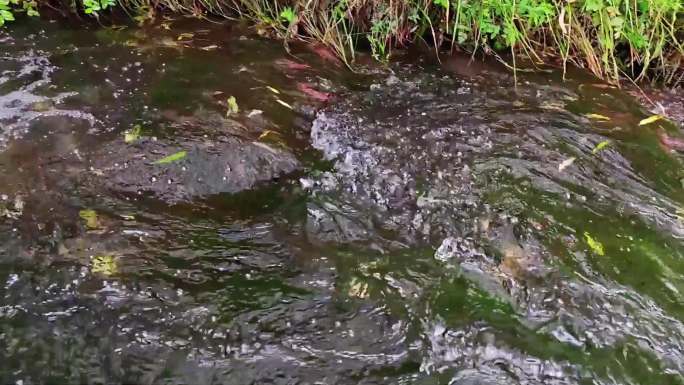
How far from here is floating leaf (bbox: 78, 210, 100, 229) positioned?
2605mm

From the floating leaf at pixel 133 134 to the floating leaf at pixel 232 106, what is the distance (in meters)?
0.50

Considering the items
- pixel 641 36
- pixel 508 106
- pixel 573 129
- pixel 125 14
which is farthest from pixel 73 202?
pixel 641 36

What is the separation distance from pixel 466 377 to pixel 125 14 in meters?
3.70

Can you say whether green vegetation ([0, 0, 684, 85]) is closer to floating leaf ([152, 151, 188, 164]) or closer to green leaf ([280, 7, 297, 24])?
green leaf ([280, 7, 297, 24])

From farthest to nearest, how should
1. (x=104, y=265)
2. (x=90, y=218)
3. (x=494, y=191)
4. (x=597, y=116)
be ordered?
(x=597, y=116) < (x=494, y=191) < (x=90, y=218) < (x=104, y=265)

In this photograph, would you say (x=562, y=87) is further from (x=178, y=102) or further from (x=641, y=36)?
(x=178, y=102)

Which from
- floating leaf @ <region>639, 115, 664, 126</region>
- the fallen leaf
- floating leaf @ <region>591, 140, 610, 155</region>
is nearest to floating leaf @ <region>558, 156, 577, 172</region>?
floating leaf @ <region>591, 140, 610, 155</region>

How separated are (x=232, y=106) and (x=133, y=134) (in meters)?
0.59

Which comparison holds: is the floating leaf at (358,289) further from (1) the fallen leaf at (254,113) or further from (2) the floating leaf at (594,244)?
(1) the fallen leaf at (254,113)

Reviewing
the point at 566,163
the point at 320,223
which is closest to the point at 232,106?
the point at 320,223

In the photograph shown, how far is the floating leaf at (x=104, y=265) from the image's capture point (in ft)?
7.84

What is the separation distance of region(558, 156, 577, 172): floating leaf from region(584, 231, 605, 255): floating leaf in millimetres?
511

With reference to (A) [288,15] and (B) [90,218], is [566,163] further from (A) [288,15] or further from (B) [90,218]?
(B) [90,218]

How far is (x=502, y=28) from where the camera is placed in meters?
3.97
